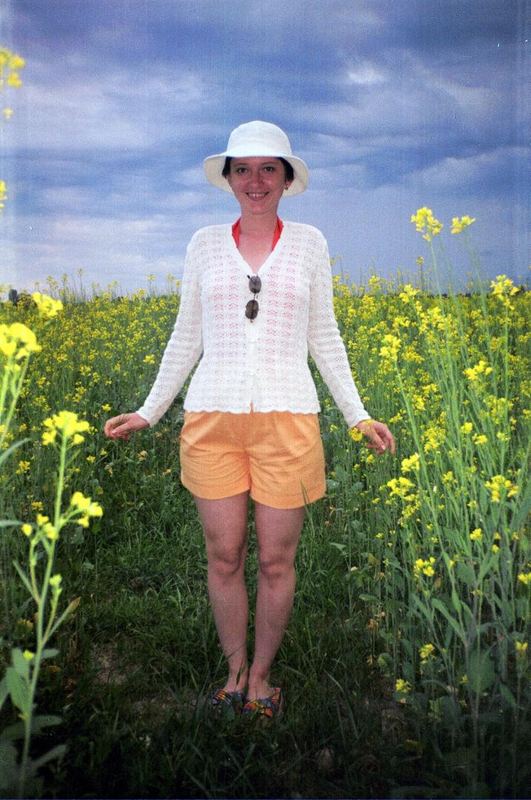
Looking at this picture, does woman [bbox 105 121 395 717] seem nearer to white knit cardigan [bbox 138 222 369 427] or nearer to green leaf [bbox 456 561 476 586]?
white knit cardigan [bbox 138 222 369 427]

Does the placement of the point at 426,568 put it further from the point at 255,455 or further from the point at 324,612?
the point at 324,612

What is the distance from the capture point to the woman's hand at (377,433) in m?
2.27

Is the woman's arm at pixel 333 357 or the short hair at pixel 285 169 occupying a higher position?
the short hair at pixel 285 169

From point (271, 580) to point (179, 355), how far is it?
750mm

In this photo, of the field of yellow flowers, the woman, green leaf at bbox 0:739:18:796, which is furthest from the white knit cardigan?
green leaf at bbox 0:739:18:796

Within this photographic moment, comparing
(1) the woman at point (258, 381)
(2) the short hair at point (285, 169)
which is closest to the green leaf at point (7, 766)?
(1) the woman at point (258, 381)

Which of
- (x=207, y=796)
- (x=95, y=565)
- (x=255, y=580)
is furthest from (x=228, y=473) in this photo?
(x=95, y=565)

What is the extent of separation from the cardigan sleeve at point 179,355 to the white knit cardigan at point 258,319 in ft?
0.09

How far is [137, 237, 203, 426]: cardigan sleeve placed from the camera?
2.33 metres

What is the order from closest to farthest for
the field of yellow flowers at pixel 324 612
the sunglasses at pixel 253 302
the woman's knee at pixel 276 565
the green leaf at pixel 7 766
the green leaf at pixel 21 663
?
the green leaf at pixel 21 663, the green leaf at pixel 7 766, the field of yellow flowers at pixel 324 612, the sunglasses at pixel 253 302, the woman's knee at pixel 276 565

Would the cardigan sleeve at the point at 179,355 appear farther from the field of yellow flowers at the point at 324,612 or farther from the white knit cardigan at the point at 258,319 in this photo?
the field of yellow flowers at the point at 324,612

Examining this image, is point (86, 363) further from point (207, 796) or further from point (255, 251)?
point (207, 796)

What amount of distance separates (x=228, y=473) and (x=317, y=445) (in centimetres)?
28

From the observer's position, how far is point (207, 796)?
5.92 ft
